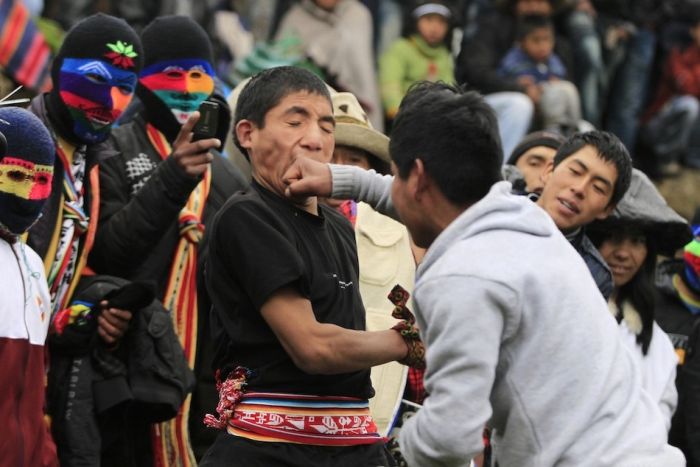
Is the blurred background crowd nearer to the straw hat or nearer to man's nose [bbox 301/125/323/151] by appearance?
the straw hat

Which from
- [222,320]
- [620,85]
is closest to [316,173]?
[222,320]

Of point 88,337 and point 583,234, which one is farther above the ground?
point 583,234

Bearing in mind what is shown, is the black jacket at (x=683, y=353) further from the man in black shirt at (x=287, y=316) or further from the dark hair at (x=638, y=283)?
the man in black shirt at (x=287, y=316)

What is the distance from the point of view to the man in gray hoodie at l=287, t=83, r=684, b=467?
3453 millimetres

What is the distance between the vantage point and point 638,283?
6430mm

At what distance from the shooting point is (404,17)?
38.5ft

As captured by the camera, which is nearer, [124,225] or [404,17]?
[124,225]

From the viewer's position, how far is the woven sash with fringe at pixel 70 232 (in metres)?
5.58

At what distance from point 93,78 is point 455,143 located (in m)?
2.65

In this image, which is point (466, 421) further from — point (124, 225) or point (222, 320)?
point (124, 225)

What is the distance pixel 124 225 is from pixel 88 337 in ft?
1.68

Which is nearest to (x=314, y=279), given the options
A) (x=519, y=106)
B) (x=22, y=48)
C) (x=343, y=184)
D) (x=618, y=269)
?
(x=343, y=184)

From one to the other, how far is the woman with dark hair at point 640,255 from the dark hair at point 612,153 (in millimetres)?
511

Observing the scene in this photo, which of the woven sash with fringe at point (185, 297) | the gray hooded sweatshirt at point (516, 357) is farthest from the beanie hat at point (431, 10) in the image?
the gray hooded sweatshirt at point (516, 357)
